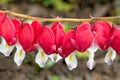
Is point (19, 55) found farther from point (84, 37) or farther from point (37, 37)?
point (84, 37)

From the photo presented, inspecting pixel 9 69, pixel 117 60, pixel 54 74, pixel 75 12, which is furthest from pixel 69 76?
pixel 75 12

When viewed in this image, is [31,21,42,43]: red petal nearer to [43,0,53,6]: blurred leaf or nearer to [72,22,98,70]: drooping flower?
[72,22,98,70]: drooping flower

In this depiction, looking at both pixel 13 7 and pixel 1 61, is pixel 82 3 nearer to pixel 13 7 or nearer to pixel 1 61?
pixel 13 7

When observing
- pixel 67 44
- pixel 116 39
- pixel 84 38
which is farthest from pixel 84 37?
pixel 116 39

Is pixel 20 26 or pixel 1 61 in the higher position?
pixel 20 26

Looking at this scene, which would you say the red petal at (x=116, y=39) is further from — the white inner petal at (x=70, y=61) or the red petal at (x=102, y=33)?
the white inner petal at (x=70, y=61)

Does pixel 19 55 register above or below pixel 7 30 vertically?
below

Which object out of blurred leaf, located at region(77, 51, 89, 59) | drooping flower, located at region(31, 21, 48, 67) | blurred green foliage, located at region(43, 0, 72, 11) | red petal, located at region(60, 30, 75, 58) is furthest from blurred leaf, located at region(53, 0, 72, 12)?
red petal, located at region(60, 30, 75, 58)
